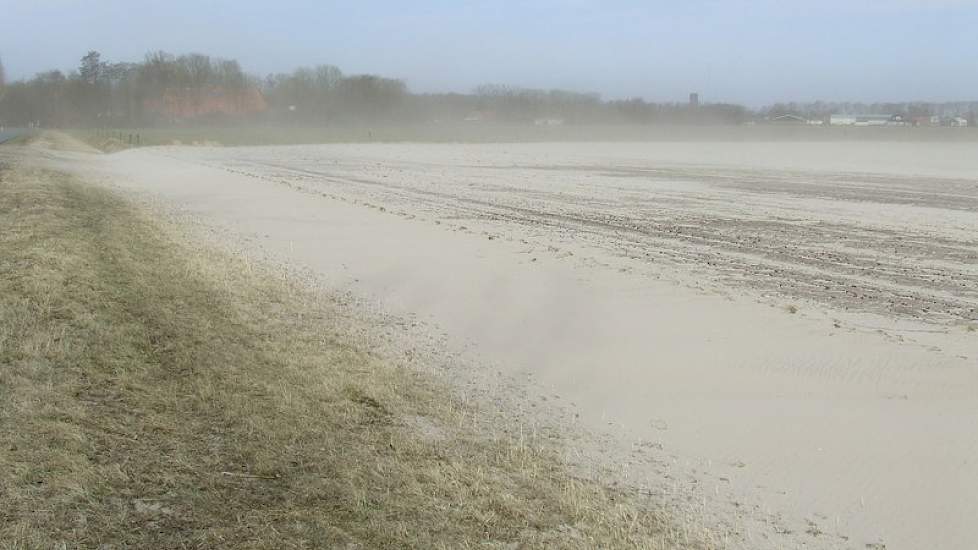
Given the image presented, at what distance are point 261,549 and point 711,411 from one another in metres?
4.12

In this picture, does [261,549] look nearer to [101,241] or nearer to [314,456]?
[314,456]

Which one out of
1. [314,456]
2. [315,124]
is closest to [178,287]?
[314,456]

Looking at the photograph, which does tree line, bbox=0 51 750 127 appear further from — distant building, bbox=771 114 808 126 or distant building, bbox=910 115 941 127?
distant building, bbox=910 115 941 127

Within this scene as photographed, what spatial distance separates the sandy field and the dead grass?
32.5 inches

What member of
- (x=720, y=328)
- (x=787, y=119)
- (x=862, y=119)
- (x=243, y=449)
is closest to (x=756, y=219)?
(x=720, y=328)

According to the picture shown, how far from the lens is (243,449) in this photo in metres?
5.15

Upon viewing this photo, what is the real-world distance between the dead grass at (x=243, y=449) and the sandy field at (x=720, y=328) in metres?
0.83

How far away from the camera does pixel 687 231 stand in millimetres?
16797

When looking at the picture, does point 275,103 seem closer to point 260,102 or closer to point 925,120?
point 260,102

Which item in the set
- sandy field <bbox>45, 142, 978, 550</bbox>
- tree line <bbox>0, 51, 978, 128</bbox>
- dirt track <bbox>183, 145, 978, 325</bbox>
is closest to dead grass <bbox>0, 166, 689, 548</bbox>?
sandy field <bbox>45, 142, 978, 550</bbox>

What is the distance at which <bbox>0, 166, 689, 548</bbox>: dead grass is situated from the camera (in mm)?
4219

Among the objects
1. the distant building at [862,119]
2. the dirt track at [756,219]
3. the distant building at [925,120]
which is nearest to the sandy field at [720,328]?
the dirt track at [756,219]

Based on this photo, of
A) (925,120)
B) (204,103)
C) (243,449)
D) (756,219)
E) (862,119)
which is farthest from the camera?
(862,119)

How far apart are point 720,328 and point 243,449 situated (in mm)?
5927
